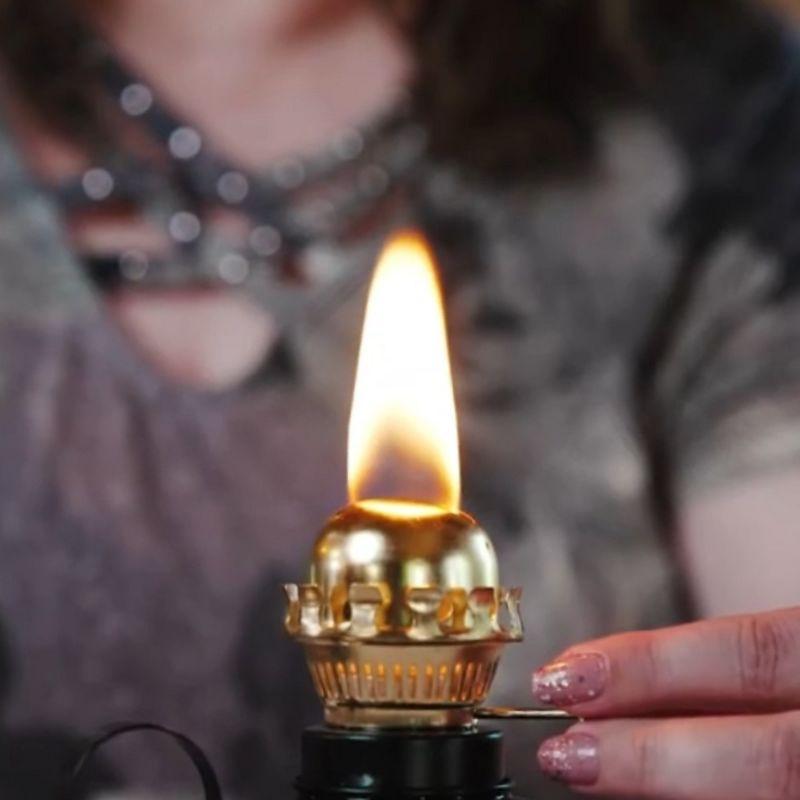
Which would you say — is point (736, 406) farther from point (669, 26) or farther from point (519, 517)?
point (669, 26)

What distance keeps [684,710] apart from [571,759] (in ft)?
0.27

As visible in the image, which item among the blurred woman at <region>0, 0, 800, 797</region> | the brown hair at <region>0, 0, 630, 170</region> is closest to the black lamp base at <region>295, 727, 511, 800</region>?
the blurred woman at <region>0, 0, 800, 797</region>

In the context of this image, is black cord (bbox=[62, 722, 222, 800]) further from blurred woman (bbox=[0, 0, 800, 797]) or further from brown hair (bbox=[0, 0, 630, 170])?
brown hair (bbox=[0, 0, 630, 170])

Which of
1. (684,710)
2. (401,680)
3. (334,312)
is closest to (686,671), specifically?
(684,710)

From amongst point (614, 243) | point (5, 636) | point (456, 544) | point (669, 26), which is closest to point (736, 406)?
point (614, 243)

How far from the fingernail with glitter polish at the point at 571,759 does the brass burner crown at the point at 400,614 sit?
0.06m

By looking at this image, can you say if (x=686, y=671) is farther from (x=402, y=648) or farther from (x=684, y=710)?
(x=402, y=648)

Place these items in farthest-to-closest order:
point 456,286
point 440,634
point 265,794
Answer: point 456,286, point 265,794, point 440,634

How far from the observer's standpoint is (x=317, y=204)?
0.95m

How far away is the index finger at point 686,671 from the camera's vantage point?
0.37 metres

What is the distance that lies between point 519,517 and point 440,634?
0.61 meters

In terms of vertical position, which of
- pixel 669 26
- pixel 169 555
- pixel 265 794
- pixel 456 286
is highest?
pixel 669 26

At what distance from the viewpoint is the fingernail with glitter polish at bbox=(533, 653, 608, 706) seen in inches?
14.2

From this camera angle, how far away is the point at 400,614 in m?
0.30
